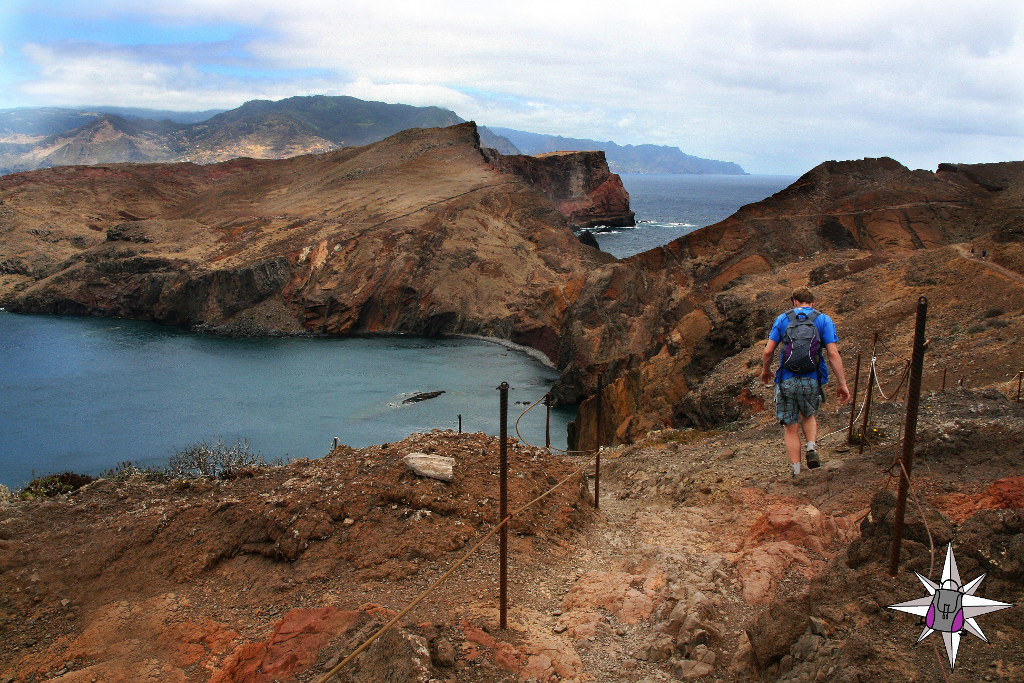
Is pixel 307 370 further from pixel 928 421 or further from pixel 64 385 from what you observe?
pixel 928 421

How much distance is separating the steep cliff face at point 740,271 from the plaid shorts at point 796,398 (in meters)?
8.61

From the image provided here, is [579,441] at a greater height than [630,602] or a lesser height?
lesser

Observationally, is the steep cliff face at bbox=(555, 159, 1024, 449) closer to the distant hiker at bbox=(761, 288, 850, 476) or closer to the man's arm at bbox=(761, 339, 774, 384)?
the distant hiker at bbox=(761, 288, 850, 476)

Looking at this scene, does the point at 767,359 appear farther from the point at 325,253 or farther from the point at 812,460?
the point at 325,253

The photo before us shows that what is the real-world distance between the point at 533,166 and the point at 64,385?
78164 millimetres

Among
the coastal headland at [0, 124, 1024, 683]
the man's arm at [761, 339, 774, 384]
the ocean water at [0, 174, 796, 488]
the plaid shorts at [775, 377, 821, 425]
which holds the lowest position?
the ocean water at [0, 174, 796, 488]

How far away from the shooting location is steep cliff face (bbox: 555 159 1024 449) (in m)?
21.0

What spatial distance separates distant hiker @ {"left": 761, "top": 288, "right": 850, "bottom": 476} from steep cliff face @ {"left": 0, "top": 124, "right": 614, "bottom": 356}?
3532 centimetres

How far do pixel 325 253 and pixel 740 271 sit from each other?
38620mm

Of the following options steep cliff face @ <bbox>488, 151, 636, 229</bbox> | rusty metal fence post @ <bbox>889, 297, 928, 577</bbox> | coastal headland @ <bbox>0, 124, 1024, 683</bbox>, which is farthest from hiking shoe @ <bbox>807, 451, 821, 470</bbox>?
steep cliff face @ <bbox>488, 151, 636, 229</bbox>

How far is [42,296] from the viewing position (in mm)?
57344

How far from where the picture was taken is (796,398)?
763cm

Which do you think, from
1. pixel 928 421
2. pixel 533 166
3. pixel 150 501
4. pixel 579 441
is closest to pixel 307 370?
pixel 579 441

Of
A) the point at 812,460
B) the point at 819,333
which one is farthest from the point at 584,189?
the point at 819,333
